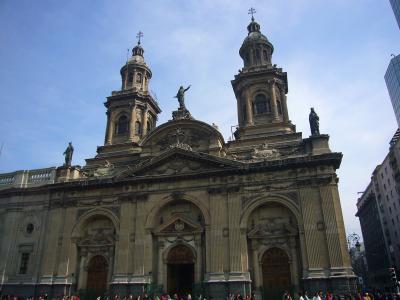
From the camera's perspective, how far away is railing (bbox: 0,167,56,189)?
117 ft

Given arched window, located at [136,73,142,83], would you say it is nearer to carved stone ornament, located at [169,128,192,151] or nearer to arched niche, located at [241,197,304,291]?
carved stone ornament, located at [169,128,192,151]

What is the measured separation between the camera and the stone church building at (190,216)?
27703 millimetres

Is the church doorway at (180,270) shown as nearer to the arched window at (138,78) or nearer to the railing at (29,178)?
the railing at (29,178)

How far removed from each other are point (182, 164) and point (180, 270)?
9266 millimetres

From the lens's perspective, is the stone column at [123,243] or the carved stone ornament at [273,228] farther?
the stone column at [123,243]

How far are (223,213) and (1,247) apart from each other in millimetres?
20654

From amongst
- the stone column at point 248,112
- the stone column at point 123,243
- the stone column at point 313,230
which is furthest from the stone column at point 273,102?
the stone column at point 123,243

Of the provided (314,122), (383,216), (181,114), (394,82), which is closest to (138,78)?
(181,114)

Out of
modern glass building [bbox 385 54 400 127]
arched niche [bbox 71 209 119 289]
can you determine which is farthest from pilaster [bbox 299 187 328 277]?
modern glass building [bbox 385 54 400 127]

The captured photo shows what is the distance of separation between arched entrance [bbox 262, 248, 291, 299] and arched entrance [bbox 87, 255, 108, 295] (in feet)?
44.0

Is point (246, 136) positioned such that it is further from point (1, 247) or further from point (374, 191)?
point (374, 191)

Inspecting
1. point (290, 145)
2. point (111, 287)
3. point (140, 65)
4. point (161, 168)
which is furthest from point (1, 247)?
point (290, 145)

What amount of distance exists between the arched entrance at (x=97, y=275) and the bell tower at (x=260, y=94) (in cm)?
1720

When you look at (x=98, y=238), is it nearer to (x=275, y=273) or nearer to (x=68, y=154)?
→ (x=68, y=154)
